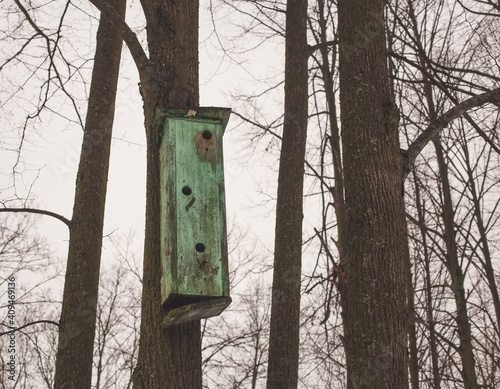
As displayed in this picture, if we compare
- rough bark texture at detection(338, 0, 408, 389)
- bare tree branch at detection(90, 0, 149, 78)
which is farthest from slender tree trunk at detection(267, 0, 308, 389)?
bare tree branch at detection(90, 0, 149, 78)

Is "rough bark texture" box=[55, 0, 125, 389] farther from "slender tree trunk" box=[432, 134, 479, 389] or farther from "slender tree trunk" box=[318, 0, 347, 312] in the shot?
"slender tree trunk" box=[432, 134, 479, 389]

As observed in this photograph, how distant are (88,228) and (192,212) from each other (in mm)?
2380

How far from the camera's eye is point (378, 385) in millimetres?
3369

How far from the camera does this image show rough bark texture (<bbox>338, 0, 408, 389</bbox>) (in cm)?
344

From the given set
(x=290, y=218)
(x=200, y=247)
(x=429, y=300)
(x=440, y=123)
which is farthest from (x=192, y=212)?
(x=429, y=300)

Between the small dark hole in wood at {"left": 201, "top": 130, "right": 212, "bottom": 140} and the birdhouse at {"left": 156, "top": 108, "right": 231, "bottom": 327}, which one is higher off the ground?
the small dark hole in wood at {"left": 201, "top": 130, "right": 212, "bottom": 140}

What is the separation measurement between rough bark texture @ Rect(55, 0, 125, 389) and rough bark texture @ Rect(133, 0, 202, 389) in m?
1.97

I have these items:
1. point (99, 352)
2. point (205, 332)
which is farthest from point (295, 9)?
point (99, 352)

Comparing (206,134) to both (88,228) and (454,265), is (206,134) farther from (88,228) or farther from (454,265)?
(454,265)

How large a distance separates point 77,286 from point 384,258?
274cm

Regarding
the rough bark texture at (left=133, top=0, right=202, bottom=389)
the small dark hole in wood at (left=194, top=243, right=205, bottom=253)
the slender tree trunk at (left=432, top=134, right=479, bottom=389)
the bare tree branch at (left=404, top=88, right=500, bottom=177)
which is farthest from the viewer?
the slender tree trunk at (left=432, top=134, right=479, bottom=389)

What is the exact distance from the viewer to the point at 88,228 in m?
5.34

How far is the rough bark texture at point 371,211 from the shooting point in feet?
11.3

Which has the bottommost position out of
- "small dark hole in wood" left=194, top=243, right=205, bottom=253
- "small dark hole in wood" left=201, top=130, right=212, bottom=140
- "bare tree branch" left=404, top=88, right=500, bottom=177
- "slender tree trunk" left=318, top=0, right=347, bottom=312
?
"small dark hole in wood" left=194, top=243, right=205, bottom=253
